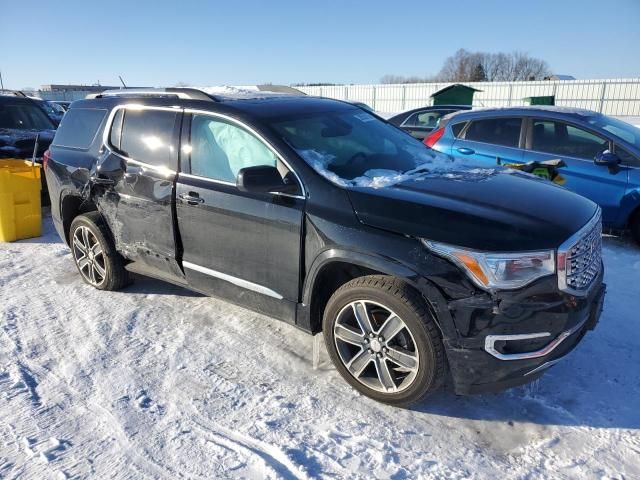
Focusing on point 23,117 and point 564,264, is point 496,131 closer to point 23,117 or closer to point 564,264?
point 564,264

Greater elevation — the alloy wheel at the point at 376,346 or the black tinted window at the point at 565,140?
the black tinted window at the point at 565,140

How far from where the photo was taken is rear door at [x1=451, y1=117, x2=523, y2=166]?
21.0ft

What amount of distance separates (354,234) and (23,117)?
869cm

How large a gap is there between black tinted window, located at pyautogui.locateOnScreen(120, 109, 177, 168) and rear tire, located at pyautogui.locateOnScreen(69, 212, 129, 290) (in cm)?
83

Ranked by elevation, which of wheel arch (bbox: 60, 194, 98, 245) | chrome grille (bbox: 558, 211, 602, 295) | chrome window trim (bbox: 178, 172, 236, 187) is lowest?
wheel arch (bbox: 60, 194, 98, 245)

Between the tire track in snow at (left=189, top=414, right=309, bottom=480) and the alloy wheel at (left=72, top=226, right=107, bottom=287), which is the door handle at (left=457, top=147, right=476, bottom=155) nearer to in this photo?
the alloy wheel at (left=72, top=226, right=107, bottom=287)

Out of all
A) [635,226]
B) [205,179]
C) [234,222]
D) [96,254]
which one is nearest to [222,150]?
[205,179]

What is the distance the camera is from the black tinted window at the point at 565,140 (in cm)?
599

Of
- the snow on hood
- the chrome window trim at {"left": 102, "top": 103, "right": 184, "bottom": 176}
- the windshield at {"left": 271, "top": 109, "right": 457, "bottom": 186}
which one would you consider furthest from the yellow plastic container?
the snow on hood

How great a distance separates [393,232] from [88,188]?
321 centimetres

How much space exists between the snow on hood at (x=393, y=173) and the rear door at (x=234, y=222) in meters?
0.21

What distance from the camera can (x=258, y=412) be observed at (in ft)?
9.71

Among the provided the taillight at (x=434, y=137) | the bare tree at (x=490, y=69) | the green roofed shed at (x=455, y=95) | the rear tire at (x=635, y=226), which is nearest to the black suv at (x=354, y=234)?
the taillight at (x=434, y=137)

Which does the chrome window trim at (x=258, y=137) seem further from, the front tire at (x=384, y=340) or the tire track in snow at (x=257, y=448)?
the tire track in snow at (x=257, y=448)
